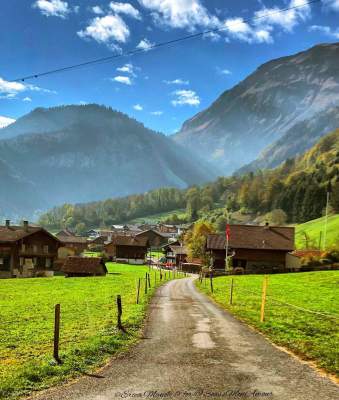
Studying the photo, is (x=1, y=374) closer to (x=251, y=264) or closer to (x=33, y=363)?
(x=33, y=363)

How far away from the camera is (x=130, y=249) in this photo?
14412cm

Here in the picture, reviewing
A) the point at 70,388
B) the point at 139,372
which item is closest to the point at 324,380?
the point at 139,372

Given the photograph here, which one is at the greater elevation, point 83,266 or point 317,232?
point 317,232

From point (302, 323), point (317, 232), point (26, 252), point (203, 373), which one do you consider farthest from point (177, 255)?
point (203, 373)

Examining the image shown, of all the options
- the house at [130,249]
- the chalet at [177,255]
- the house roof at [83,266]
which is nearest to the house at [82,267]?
the house roof at [83,266]

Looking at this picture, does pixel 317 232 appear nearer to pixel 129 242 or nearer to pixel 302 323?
pixel 129 242

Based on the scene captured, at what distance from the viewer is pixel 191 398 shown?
443 inches

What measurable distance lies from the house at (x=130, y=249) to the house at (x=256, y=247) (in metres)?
53.0

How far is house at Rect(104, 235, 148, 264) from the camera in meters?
142

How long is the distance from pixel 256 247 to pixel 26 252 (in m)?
44.5

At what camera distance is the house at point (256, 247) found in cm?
8856

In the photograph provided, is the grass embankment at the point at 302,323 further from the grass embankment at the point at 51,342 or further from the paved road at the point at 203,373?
the grass embankment at the point at 51,342

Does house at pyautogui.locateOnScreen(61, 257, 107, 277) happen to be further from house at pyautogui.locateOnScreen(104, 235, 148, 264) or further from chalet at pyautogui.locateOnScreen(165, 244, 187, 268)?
house at pyautogui.locateOnScreen(104, 235, 148, 264)

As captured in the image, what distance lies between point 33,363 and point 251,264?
7812cm
